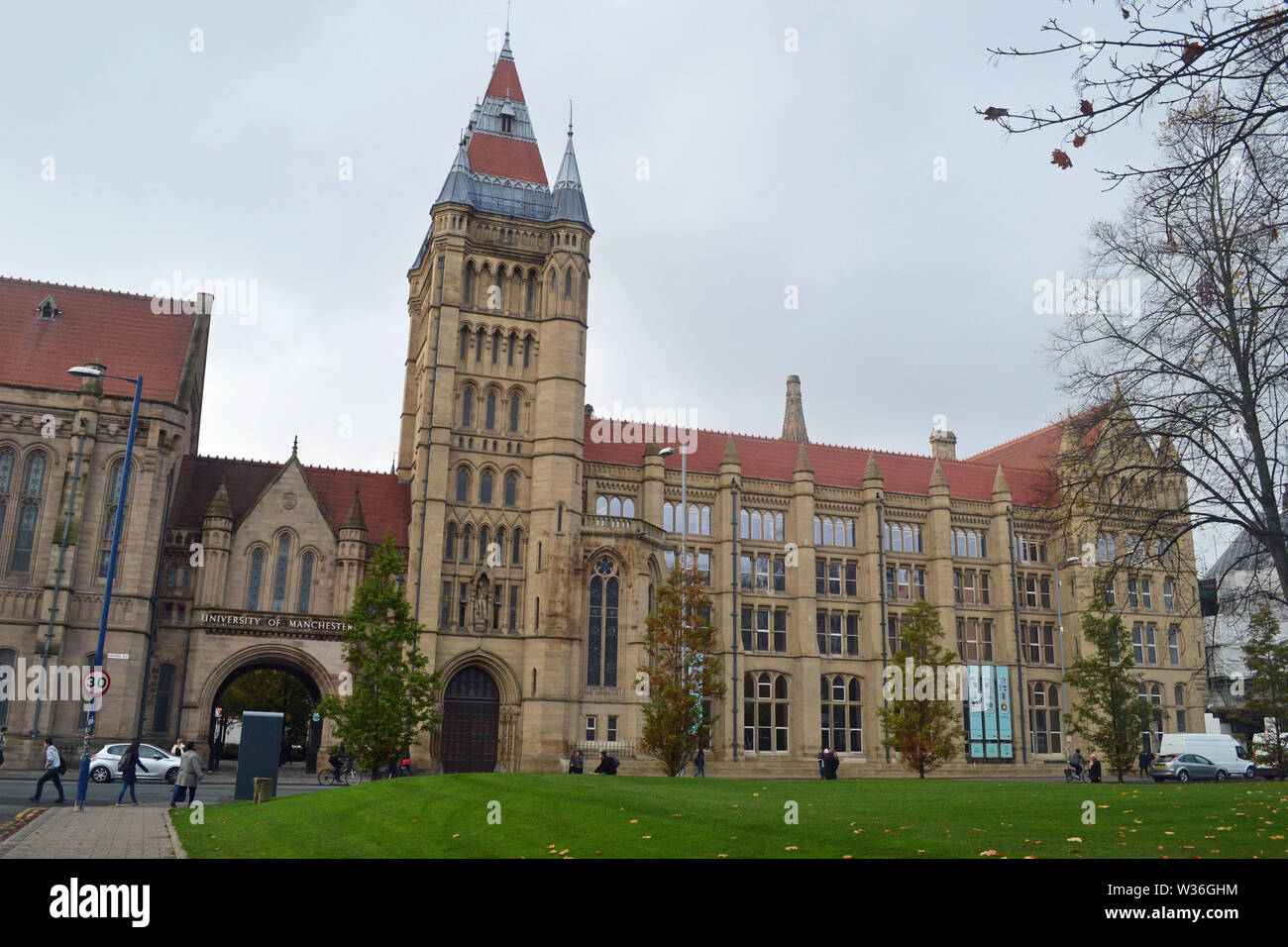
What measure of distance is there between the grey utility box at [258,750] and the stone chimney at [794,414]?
2589 inches

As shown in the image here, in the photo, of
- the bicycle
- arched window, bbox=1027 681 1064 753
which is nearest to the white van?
arched window, bbox=1027 681 1064 753

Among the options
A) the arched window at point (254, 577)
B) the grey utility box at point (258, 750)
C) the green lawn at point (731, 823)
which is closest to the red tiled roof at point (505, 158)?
the arched window at point (254, 577)

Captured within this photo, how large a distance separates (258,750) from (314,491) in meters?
23.0

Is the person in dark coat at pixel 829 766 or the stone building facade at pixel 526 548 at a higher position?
the stone building facade at pixel 526 548

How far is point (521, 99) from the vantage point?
196 ft

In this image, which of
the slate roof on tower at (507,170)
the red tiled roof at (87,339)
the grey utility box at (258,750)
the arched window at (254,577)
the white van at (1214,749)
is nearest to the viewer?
the grey utility box at (258,750)

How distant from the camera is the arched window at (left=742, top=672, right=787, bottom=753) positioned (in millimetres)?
55219

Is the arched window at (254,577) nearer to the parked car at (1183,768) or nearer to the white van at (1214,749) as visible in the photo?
the parked car at (1183,768)

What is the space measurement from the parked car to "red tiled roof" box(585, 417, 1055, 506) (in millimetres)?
16611

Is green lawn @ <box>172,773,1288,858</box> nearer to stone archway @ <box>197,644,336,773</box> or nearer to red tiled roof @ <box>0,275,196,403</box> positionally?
stone archway @ <box>197,644,336,773</box>

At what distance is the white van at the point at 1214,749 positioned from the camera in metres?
49.3

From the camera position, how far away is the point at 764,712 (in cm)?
5603
